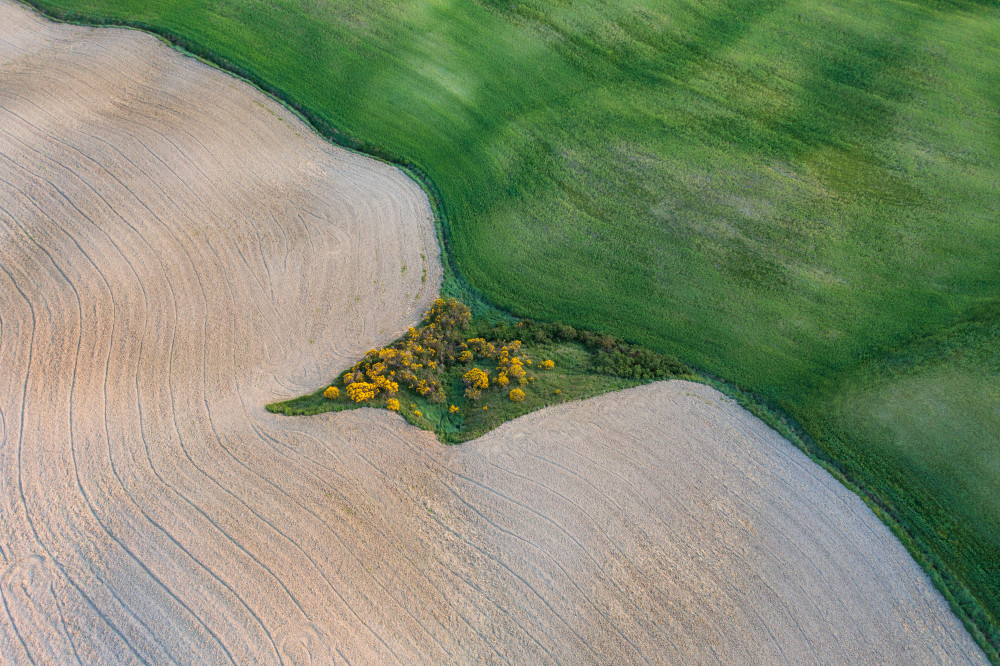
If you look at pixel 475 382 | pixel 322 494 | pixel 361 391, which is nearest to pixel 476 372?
pixel 475 382

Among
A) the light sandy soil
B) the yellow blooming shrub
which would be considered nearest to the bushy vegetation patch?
the yellow blooming shrub

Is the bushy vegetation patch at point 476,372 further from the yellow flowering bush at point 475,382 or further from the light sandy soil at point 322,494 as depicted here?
the light sandy soil at point 322,494

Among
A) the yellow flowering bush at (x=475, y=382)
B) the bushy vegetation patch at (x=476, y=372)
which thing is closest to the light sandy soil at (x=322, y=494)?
the bushy vegetation patch at (x=476, y=372)

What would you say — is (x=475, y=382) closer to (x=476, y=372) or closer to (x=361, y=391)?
(x=476, y=372)

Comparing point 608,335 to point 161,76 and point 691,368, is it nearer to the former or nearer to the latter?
point 691,368

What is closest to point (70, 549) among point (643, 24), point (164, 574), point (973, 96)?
point (164, 574)

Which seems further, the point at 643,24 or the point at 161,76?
the point at 643,24

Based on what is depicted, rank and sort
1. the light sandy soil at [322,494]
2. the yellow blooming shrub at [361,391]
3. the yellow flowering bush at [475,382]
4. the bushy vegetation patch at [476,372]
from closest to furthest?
1. the light sandy soil at [322,494]
2. the yellow blooming shrub at [361,391]
3. the bushy vegetation patch at [476,372]
4. the yellow flowering bush at [475,382]

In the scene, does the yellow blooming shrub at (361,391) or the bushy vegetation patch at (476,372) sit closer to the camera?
the yellow blooming shrub at (361,391)

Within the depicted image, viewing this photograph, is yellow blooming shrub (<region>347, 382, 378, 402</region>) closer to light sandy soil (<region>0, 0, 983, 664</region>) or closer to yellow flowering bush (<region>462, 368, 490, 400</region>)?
light sandy soil (<region>0, 0, 983, 664</region>)
